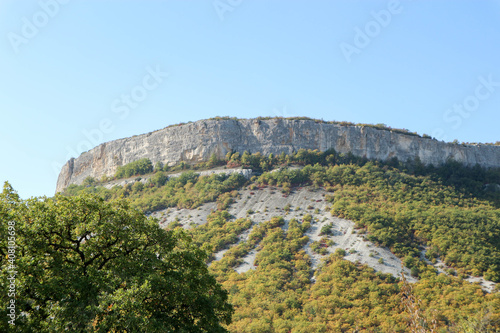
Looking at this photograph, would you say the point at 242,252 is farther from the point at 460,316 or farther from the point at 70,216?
the point at 70,216

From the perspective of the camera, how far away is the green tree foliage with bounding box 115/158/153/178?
75750 millimetres

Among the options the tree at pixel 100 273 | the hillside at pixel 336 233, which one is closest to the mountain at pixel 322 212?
the hillside at pixel 336 233

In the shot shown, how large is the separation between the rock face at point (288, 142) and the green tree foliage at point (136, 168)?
1.36 meters

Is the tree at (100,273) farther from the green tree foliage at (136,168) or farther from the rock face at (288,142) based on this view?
the green tree foliage at (136,168)

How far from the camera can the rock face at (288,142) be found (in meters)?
72.1

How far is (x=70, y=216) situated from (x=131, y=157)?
64.7 m

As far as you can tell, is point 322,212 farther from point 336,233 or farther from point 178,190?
point 178,190

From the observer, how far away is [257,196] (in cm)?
6319

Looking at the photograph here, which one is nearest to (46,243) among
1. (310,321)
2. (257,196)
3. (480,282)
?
(310,321)

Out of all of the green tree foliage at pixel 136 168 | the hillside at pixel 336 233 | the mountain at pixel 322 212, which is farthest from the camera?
the green tree foliage at pixel 136 168

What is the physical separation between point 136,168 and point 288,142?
26010 mm

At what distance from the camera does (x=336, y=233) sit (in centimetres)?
5206

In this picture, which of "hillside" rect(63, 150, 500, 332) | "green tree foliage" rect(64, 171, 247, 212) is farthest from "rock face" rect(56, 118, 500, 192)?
"green tree foliage" rect(64, 171, 247, 212)

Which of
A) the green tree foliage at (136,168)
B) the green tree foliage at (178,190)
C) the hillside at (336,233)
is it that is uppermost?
the green tree foliage at (136,168)
